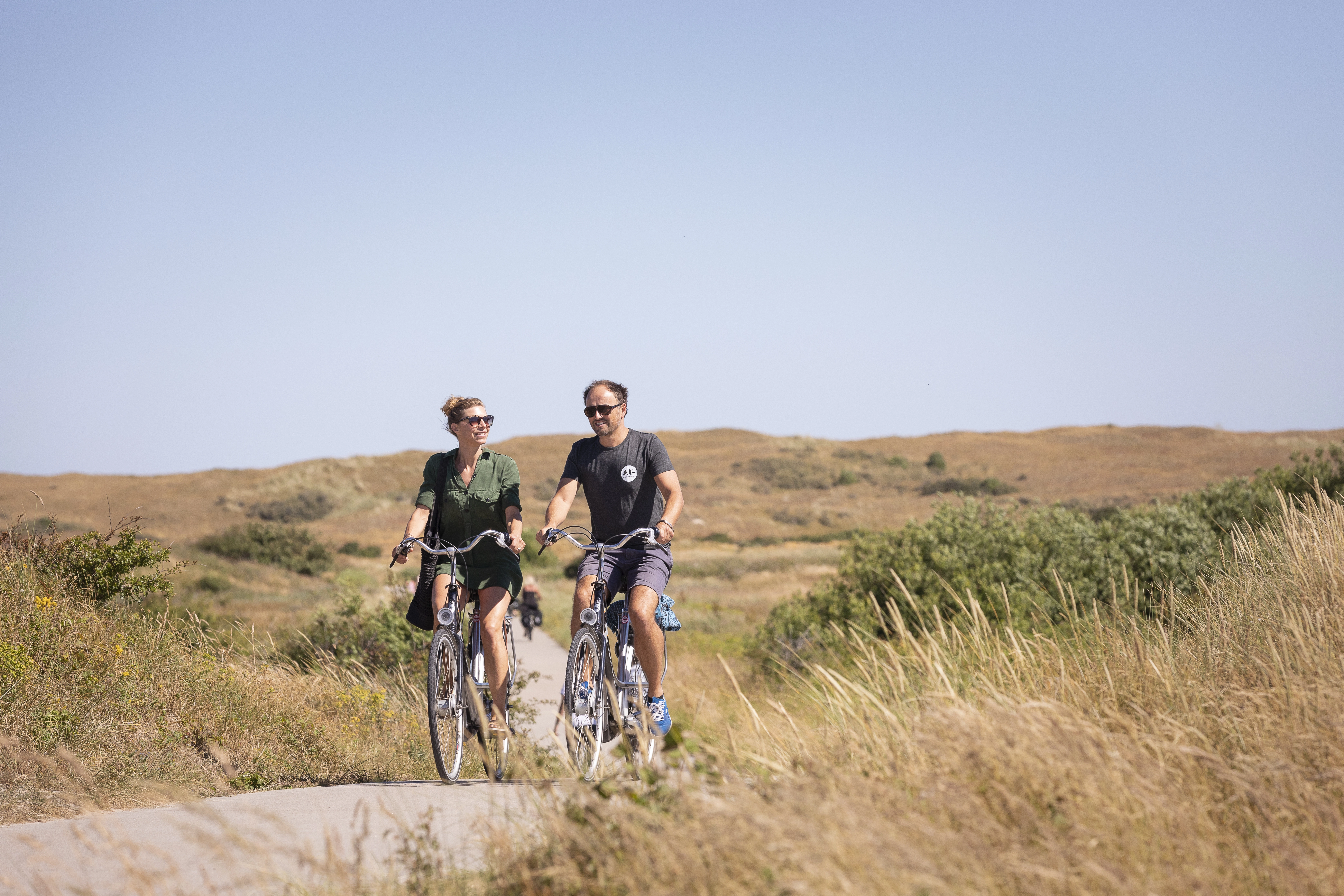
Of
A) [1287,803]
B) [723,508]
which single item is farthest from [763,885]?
[723,508]

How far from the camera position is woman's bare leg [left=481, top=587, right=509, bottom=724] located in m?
6.62

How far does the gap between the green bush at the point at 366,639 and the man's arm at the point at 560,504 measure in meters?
6.14

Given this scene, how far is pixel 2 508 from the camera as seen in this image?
8.40 metres

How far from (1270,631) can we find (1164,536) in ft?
38.8

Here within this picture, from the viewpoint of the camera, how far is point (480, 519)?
6.82 metres

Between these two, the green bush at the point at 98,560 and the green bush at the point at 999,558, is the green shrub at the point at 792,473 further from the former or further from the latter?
the green bush at the point at 98,560

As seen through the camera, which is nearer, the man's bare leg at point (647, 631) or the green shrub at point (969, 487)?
the man's bare leg at point (647, 631)

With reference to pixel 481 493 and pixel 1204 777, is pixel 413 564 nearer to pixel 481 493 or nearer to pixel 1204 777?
pixel 481 493

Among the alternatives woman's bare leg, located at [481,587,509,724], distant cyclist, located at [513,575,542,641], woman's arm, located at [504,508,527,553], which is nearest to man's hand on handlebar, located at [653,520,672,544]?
woman's arm, located at [504,508,527,553]

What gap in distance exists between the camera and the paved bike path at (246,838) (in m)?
3.36

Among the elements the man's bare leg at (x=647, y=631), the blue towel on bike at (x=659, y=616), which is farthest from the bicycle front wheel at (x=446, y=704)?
the man's bare leg at (x=647, y=631)

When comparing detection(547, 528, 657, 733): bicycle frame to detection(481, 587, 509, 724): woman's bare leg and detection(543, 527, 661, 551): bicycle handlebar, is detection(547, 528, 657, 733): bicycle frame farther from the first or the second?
detection(481, 587, 509, 724): woman's bare leg

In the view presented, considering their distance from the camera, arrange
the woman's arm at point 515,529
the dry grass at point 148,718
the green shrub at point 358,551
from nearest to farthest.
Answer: the dry grass at point 148,718 < the woman's arm at point 515,529 < the green shrub at point 358,551

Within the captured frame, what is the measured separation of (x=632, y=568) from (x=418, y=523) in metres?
1.36
